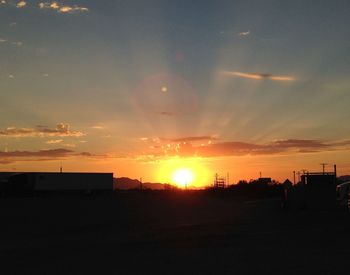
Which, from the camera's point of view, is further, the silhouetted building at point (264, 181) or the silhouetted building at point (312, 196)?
the silhouetted building at point (264, 181)

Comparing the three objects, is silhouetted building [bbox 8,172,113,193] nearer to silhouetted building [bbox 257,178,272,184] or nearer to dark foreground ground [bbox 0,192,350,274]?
silhouetted building [bbox 257,178,272,184]

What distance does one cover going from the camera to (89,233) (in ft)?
75.7

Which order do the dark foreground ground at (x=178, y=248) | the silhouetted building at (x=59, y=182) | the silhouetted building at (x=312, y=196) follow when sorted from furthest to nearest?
1. the silhouetted building at (x=59, y=182)
2. the silhouetted building at (x=312, y=196)
3. the dark foreground ground at (x=178, y=248)

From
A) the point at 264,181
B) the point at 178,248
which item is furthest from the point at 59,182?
the point at 178,248

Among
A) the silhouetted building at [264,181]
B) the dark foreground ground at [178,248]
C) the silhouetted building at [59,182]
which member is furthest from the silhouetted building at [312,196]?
the silhouetted building at [264,181]

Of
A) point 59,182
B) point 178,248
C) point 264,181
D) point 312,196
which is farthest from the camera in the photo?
point 264,181

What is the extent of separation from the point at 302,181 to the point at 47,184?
4354 cm

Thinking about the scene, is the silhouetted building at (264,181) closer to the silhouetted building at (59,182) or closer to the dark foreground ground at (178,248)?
the silhouetted building at (59,182)

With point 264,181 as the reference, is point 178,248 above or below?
below

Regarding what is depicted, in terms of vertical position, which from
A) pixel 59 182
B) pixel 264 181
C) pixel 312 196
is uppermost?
pixel 264 181

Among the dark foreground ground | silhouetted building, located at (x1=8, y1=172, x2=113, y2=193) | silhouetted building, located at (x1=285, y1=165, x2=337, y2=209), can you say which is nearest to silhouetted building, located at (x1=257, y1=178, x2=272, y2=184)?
silhouetted building, located at (x1=8, y1=172, x2=113, y2=193)

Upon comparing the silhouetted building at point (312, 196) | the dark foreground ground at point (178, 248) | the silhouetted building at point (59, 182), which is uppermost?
the silhouetted building at point (59, 182)

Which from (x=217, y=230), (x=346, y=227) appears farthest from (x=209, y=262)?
(x=346, y=227)

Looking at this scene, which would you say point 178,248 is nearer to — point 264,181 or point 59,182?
point 59,182
